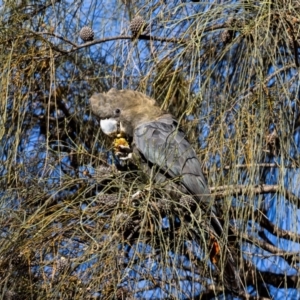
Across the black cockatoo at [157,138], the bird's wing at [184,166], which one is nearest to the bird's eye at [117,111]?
the black cockatoo at [157,138]

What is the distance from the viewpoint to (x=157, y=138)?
2.45 m

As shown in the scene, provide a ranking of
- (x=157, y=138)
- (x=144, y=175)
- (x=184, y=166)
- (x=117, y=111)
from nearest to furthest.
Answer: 1. (x=144, y=175)
2. (x=184, y=166)
3. (x=157, y=138)
4. (x=117, y=111)

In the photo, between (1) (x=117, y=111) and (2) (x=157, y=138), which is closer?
(2) (x=157, y=138)

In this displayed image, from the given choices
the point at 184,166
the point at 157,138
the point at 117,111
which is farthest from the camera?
the point at 117,111

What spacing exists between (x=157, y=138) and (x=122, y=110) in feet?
0.67

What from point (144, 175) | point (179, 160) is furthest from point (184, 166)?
point (144, 175)

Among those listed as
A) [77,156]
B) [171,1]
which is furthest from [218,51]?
[77,156]

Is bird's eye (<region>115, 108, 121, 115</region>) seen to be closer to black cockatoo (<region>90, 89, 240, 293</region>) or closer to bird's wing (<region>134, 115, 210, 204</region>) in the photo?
black cockatoo (<region>90, 89, 240, 293</region>)

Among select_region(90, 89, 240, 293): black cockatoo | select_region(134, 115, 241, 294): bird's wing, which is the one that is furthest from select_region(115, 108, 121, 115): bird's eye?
select_region(134, 115, 241, 294): bird's wing

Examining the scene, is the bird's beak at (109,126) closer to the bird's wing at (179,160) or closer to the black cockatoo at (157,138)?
the black cockatoo at (157,138)

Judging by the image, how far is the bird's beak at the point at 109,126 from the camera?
244cm

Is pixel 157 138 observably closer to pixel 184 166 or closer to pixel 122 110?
pixel 122 110

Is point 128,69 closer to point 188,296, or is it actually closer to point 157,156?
point 157,156

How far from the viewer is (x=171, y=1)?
219 centimetres
